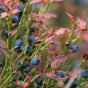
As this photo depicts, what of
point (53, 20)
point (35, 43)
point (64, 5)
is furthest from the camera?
point (64, 5)

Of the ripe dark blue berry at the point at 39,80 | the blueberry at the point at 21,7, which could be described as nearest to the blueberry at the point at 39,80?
the ripe dark blue berry at the point at 39,80

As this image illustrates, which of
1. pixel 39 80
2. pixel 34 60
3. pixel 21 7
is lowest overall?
pixel 39 80

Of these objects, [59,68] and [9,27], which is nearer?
[9,27]

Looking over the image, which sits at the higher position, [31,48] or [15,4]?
[15,4]

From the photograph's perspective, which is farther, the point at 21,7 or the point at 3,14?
the point at 21,7

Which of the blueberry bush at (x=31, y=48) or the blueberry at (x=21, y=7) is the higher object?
the blueberry at (x=21, y=7)

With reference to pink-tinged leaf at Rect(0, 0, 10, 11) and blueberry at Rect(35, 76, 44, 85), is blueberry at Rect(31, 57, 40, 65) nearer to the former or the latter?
blueberry at Rect(35, 76, 44, 85)

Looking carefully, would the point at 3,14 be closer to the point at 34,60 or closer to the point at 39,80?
the point at 34,60

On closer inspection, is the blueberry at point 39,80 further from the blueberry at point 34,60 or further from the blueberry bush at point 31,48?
the blueberry at point 34,60

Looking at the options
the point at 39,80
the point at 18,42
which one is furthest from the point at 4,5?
the point at 39,80

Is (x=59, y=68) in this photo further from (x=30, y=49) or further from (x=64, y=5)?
(x=64, y=5)

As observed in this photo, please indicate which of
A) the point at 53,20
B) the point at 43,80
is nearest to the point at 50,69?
the point at 43,80
